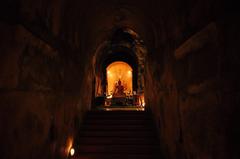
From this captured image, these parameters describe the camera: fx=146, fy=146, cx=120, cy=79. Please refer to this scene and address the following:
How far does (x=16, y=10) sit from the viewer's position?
143 cm

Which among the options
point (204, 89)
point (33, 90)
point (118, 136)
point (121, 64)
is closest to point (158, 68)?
point (204, 89)

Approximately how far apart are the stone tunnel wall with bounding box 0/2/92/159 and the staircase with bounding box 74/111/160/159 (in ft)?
2.77

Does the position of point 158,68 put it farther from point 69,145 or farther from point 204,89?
point 69,145

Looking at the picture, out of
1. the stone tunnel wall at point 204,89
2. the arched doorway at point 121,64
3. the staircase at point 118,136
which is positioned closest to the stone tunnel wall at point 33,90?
the staircase at point 118,136

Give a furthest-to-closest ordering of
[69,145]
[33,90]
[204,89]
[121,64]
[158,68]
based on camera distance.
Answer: [121,64] → [158,68] → [69,145] → [33,90] → [204,89]

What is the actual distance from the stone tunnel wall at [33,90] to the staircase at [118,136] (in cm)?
84

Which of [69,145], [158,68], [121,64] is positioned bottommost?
[69,145]

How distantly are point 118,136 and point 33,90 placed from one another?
2.61m

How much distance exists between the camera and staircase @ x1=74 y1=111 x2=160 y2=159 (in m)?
3.32

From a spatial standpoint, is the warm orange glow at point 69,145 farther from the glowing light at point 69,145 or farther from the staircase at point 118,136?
the staircase at point 118,136

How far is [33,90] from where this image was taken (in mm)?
1762

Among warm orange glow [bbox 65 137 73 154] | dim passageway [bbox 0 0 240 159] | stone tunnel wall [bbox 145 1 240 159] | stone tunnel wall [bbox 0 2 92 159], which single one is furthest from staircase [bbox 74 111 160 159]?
stone tunnel wall [bbox 145 1 240 159]

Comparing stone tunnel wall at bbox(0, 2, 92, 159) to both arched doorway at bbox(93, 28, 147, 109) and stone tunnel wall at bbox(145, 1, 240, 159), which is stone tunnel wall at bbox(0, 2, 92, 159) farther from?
arched doorway at bbox(93, 28, 147, 109)

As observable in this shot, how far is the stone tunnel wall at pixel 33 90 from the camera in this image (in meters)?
1.34
